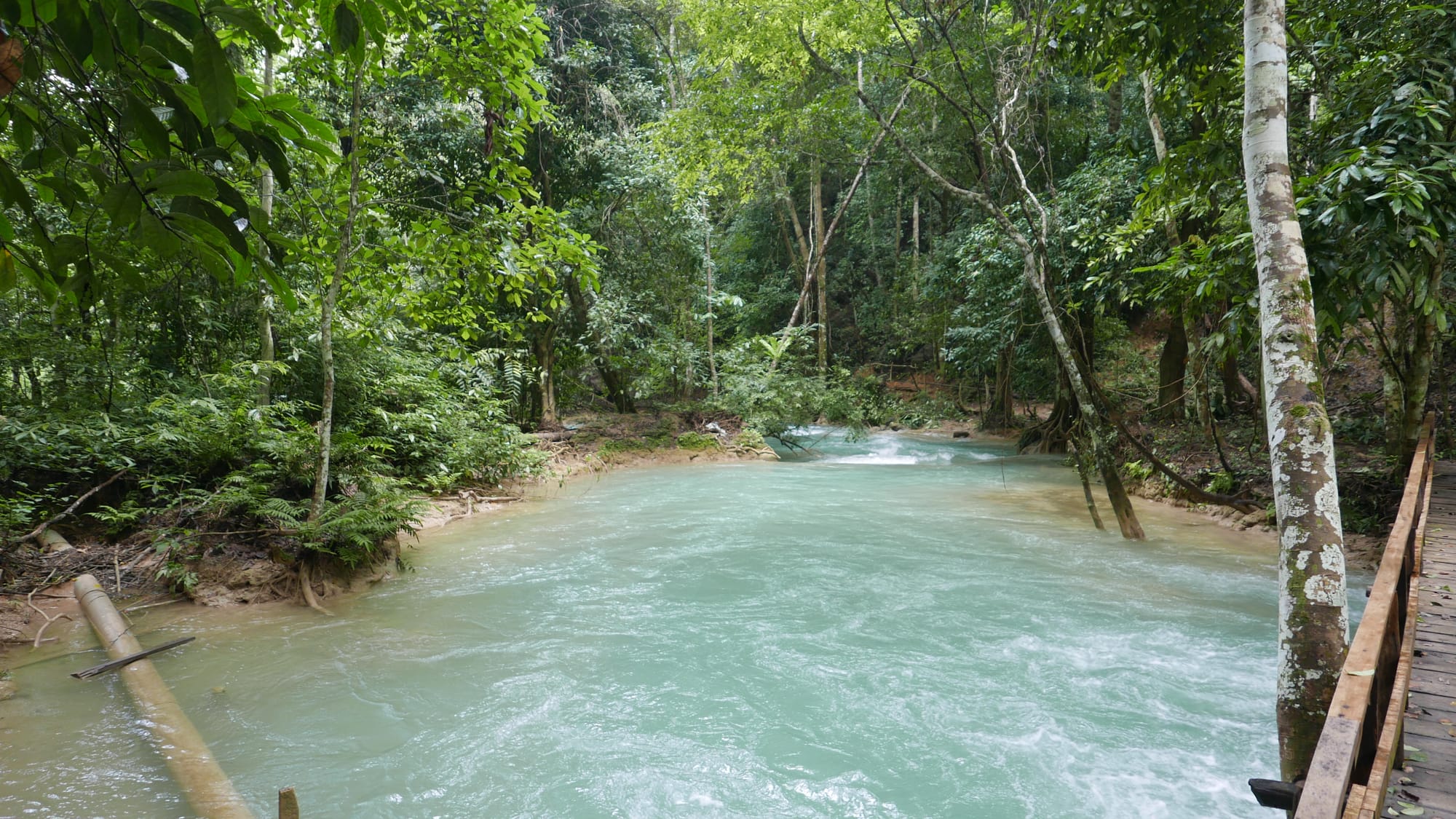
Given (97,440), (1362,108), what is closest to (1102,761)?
(1362,108)

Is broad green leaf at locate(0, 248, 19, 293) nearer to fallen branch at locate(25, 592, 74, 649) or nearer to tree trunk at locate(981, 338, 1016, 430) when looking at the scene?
fallen branch at locate(25, 592, 74, 649)

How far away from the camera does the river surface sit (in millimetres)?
3516

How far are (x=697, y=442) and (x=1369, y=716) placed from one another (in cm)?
1378

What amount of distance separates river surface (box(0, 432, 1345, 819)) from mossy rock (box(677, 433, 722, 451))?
7982 mm

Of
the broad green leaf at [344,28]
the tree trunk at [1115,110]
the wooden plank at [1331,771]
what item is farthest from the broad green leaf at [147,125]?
the tree trunk at [1115,110]

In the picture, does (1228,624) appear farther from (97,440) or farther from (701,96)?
(701,96)

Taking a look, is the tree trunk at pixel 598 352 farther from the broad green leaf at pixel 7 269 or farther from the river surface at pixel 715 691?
the broad green leaf at pixel 7 269

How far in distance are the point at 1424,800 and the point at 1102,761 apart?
5.02 feet

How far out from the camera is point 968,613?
19.4 ft

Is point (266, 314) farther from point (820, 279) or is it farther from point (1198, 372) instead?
point (820, 279)

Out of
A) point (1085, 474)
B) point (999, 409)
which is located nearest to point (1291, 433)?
point (1085, 474)

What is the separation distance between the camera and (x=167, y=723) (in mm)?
3766

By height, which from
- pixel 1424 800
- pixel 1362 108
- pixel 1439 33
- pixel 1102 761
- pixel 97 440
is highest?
pixel 1439 33

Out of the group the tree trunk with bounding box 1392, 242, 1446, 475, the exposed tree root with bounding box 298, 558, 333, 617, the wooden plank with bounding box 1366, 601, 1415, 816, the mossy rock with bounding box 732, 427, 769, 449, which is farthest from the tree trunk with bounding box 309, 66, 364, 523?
the mossy rock with bounding box 732, 427, 769, 449
